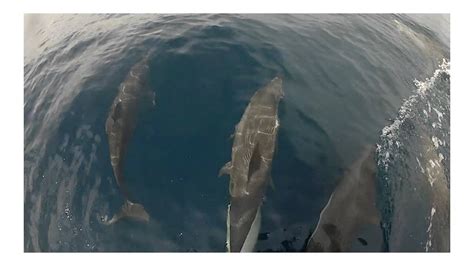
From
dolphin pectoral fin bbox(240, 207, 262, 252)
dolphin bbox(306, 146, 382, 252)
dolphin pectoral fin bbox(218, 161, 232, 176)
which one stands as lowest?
dolphin pectoral fin bbox(240, 207, 262, 252)

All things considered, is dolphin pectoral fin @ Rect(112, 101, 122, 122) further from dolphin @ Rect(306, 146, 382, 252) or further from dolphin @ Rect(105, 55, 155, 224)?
dolphin @ Rect(306, 146, 382, 252)

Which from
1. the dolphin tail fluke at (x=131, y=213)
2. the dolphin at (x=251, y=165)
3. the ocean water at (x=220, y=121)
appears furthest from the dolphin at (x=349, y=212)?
the dolphin tail fluke at (x=131, y=213)

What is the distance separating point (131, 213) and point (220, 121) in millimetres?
4454

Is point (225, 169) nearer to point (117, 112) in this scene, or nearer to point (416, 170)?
point (117, 112)

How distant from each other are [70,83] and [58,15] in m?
2.70

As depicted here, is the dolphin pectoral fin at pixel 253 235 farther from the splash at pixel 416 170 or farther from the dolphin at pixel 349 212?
the splash at pixel 416 170

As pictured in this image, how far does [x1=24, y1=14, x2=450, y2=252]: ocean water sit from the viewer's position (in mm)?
13469

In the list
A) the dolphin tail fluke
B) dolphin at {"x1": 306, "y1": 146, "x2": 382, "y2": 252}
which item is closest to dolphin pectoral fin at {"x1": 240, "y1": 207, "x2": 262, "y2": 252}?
dolphin at {"x1": 306, "y1": 146, "x2": 382, "y2": 252}

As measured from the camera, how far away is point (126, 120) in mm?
15953

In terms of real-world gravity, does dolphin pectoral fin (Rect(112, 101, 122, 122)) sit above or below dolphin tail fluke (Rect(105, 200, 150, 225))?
above

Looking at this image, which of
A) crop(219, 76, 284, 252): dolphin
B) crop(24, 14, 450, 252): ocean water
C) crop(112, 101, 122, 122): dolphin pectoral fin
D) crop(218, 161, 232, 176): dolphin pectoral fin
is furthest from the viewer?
crop(112, 101, 122, 122): dolphin pectoral fin

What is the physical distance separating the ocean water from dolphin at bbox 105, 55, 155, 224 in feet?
0.80

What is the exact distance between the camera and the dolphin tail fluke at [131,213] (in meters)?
13.3
